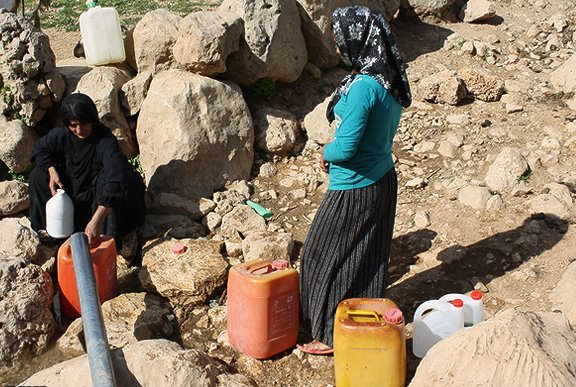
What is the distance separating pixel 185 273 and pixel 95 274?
58cm

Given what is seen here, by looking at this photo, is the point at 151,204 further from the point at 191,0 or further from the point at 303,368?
the point at 191,0

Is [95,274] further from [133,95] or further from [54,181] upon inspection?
[133,95]

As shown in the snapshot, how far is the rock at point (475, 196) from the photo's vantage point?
5.38 metres

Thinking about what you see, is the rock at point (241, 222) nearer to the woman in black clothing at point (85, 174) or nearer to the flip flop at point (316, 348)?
the woman in black clothing at point (85, 174)

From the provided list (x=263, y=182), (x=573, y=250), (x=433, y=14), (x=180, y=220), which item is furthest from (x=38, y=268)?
(x=433, y=14)

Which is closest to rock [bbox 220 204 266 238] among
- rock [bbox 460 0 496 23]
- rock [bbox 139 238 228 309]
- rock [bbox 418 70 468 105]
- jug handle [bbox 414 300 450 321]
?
rock [bbox 139 238 228 309]

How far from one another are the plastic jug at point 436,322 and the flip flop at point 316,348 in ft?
1.60

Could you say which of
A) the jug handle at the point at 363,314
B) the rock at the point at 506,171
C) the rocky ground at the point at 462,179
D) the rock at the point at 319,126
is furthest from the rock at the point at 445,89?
the jug handle at the point at 363,314

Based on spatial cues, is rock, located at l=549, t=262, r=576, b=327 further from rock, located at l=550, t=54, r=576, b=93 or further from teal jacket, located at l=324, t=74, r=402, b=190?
rock, located at l=550, t=54, r=576, b=93

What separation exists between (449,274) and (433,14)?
434 centimetres

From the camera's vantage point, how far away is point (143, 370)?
3367 mm

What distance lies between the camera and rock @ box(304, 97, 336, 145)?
246 inches

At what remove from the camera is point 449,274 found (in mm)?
4828

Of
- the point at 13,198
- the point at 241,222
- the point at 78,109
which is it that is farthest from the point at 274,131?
the point at 13,198
